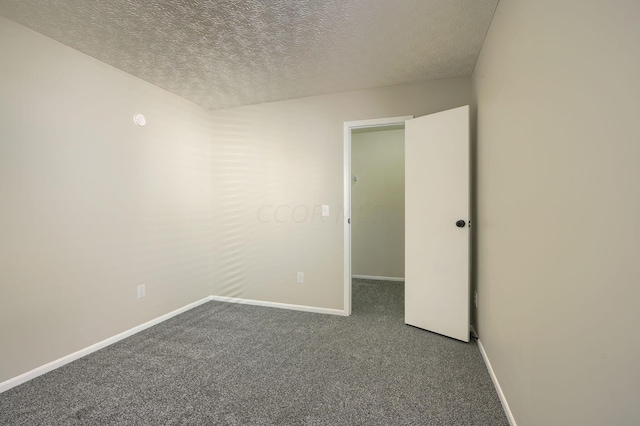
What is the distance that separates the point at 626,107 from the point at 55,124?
3046 millimetres

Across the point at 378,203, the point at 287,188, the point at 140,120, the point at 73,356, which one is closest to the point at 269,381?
the point at 73,356

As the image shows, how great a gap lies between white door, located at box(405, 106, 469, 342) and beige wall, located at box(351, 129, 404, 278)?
1.83 meters

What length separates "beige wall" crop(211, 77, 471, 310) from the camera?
3008 millimetres

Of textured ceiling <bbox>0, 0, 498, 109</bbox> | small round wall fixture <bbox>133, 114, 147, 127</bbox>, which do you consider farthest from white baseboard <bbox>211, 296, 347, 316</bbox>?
textured ceiling <bbox>0, 0, 498, 109</bbox>

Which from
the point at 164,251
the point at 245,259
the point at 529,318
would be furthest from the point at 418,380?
the point at 164,251

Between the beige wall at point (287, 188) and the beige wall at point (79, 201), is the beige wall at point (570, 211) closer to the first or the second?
the beige wall at point (287, 188)

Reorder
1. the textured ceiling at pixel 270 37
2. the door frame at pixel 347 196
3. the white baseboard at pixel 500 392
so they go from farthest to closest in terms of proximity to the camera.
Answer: the door frame at pixel 347 196 → the textured ceiling at pixel 270 37 → the white baseboard at pixel 500 392

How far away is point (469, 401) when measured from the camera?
1587 millimetres

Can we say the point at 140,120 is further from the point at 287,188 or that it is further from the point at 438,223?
the point at 438,223

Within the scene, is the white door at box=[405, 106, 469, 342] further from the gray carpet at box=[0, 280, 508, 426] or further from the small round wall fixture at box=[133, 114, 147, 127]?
the small round wall fixture at box=[133, 114, 147, 127]

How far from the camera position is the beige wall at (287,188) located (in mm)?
3008

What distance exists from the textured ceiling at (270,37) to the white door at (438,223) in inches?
23.2

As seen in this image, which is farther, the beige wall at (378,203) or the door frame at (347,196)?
the beige wall at (378,203)

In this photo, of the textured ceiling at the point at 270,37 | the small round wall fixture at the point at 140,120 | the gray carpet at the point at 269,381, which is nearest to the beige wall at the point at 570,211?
the gray carpet at the point at 269,381
